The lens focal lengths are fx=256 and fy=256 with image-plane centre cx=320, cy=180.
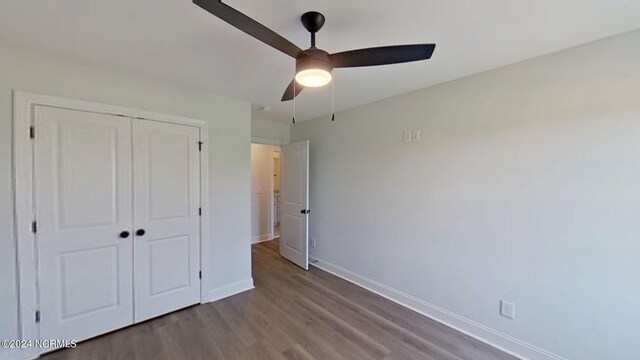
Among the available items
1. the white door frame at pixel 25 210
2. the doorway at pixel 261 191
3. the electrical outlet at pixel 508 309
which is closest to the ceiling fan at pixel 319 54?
the white door frame at pixel 25 210

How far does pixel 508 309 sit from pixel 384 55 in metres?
2.29

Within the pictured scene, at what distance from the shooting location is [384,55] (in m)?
1.35

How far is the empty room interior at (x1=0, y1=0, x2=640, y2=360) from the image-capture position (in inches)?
63.7

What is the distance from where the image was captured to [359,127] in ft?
11.2

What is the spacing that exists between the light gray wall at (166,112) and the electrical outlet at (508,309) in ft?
8.85

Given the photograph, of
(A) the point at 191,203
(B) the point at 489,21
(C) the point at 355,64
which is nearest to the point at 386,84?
(B) the point at 489,21

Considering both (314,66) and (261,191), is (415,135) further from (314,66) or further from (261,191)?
(261,191)

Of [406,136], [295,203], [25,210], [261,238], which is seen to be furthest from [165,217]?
[261,238]

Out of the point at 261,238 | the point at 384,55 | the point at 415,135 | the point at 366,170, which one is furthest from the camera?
the point at 261,238

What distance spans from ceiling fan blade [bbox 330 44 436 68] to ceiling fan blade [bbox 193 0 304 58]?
25 centimetres

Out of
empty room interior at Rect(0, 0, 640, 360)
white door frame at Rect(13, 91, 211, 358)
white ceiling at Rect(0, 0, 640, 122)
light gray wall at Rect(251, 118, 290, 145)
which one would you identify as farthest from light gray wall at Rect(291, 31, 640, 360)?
white door frame at Rect(13, 91, 211, 358)

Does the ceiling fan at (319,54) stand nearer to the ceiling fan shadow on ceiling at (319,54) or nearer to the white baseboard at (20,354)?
the ceiling fan shadow on ceiling at (319,54)

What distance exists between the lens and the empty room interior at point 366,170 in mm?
1617

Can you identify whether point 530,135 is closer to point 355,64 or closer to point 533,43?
point 533,43
